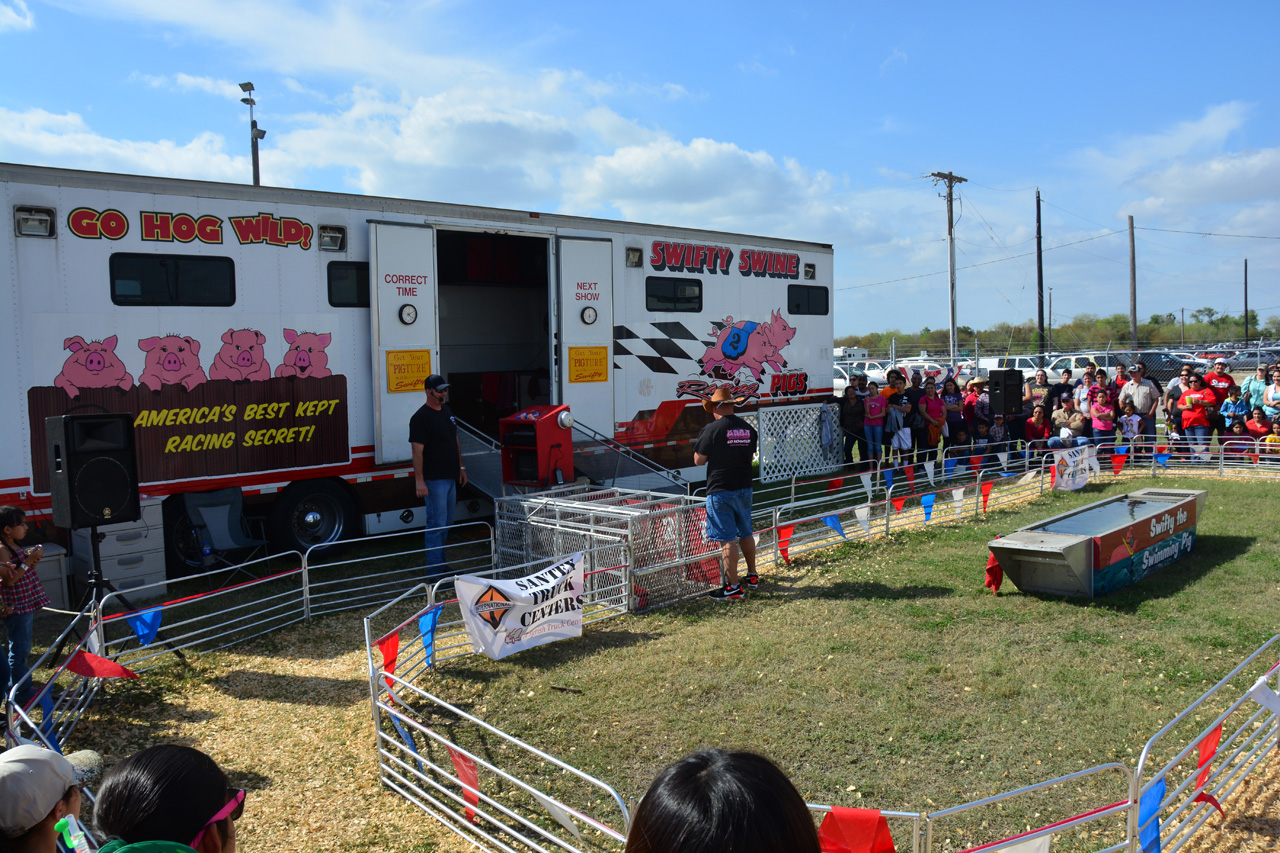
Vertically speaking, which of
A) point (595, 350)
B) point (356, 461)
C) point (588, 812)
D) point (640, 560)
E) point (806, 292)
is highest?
point (806, 292)

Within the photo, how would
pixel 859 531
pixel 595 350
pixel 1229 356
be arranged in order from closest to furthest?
pixel 859 531 < pixel 595 350 < pixel 1229 356

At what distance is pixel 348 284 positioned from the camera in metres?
9.97

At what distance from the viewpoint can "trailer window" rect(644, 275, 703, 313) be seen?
41.5 ft

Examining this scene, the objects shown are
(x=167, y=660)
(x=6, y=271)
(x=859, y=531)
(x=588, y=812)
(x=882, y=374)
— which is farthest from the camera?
(x=882, y=374)

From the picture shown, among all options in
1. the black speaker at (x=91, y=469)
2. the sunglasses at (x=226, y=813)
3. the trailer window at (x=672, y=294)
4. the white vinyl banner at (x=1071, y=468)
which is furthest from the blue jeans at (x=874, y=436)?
the sunglasses at (x=226, y=813)

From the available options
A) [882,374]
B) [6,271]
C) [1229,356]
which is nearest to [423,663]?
[6,271]

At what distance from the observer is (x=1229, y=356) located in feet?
140

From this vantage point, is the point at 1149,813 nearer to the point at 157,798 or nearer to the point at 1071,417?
the point at 157,798

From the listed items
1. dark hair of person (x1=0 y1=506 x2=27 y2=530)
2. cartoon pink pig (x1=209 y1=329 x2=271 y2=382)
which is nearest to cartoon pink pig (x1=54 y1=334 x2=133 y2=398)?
cartoon pink pig (x1=209 y1=329 x2=271 y2=382)

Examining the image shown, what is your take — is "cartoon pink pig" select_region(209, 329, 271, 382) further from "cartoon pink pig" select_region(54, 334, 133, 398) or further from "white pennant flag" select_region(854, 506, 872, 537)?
"white pennant flag" select_region(854, 506, 872, 537)

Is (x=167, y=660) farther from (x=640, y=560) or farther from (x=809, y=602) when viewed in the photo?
(x=809, y=602)

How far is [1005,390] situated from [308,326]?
1159 centimetres

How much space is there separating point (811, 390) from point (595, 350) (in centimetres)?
512

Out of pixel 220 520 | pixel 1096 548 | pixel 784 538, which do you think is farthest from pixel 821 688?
pixel 220 520
